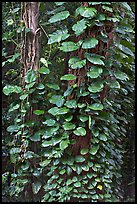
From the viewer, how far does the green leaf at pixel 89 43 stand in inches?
65.2

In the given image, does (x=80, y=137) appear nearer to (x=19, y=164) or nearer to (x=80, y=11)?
(x=19, y=164)

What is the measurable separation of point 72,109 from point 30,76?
389 millimetres

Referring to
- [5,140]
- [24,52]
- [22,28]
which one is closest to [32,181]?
[5,140]

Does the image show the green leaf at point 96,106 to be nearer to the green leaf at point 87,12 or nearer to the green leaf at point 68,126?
the green leaf at point 68,126

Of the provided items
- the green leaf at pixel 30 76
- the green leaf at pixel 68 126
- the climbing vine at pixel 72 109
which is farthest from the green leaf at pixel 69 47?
the green leaf at pixel 68 126

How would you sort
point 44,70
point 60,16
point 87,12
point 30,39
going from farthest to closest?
1. point 30,39
2. point 44,70
3. point 60,16
4. point 87,12

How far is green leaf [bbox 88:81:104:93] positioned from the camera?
170cm

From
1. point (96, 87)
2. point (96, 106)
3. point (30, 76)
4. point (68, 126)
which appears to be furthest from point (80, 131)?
point (30, 76)

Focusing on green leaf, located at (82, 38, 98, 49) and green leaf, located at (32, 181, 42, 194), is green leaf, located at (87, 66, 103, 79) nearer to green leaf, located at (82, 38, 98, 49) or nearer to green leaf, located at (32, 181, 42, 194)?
green leaf, located at (82, 38, 98, 49)

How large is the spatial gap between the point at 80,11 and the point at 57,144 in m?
0.89

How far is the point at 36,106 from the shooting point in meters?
1.98

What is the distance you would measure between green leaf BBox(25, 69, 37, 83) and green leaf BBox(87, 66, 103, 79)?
412 mm

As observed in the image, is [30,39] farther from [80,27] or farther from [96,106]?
[96,106]

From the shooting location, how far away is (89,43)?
1.67m
